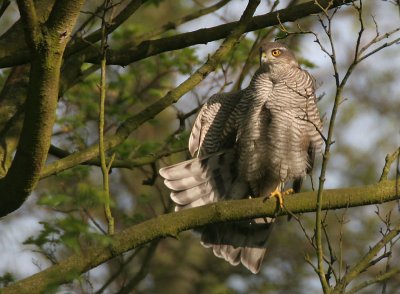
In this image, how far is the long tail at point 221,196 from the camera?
711cm

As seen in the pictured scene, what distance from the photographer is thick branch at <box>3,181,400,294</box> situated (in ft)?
15.7

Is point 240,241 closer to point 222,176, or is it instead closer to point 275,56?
point 222,176

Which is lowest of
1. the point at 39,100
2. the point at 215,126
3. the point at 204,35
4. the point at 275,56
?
the point at 39,100

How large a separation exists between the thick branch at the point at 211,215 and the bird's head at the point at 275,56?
244cm

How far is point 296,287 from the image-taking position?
11.7 metres

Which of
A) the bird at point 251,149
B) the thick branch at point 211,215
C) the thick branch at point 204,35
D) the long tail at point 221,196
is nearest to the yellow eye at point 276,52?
the bird at point 251,149

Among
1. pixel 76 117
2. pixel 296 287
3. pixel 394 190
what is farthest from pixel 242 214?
pixel 296 287

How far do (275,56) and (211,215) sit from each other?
112 inches

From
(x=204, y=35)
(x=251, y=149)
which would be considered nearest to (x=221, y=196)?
(x=251, y=149)

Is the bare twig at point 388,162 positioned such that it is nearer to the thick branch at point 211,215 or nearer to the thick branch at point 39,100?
the thick branch at point 211,215

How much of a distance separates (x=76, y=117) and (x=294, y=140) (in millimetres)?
2605

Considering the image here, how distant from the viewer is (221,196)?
7582 mm

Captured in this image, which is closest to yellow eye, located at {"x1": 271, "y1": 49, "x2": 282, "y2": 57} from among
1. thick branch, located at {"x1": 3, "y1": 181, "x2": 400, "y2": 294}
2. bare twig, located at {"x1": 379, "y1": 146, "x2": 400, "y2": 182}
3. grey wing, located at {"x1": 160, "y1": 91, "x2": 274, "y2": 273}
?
grey wing, located at {"x1": 160, "y1": 91, "x2": 274, "y2": 273}

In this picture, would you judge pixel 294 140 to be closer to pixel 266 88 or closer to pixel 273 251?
pixel 266 88
